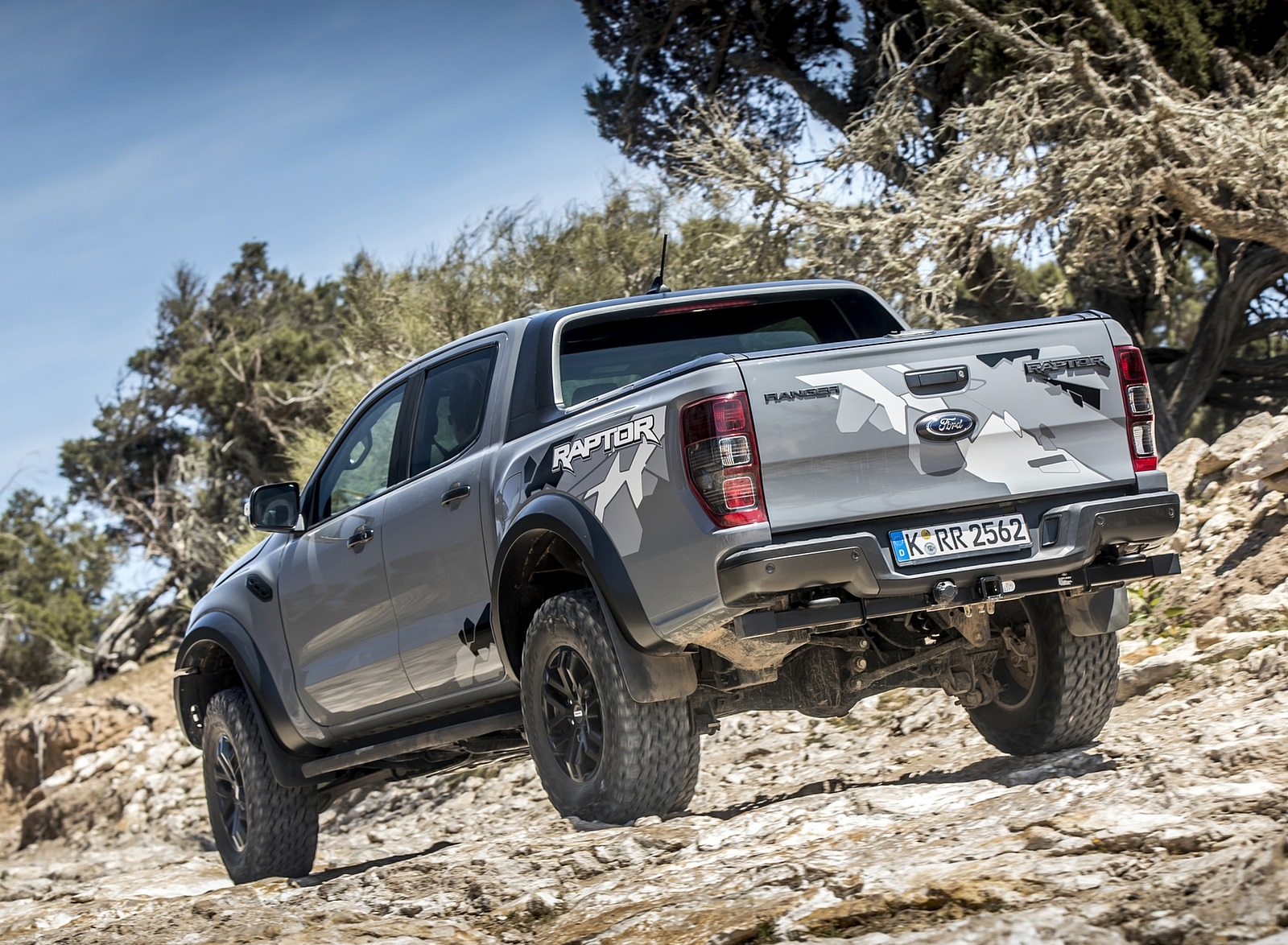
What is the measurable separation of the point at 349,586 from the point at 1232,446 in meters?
5.87

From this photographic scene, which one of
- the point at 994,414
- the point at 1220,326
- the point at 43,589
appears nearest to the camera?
the point at 994,414

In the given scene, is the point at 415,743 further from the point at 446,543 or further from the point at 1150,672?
the point at 1150,672

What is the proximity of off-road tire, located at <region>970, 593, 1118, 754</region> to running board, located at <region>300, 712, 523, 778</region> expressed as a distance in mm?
1856

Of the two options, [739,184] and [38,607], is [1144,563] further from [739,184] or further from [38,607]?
[38,607]

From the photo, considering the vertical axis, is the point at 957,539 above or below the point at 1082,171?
below

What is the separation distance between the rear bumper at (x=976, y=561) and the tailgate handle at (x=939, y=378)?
388mm

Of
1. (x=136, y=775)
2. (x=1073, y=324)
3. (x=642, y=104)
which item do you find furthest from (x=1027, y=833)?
(x=642, y=104)

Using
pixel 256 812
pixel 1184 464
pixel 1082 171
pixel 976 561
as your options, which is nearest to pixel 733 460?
pixel 976 561

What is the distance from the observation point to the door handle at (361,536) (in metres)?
5.92

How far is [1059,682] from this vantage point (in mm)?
5309

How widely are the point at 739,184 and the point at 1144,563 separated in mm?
9881

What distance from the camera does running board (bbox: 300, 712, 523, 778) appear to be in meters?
5.46

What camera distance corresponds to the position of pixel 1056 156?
1236 centimetres

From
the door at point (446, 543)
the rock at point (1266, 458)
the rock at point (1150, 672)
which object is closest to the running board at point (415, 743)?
the door at point (446, 543)
